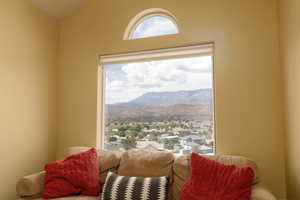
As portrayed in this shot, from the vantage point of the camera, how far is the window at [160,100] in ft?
8.79

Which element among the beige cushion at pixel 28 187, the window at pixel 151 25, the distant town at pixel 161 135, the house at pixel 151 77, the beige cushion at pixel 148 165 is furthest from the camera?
the window at pixel 151 25

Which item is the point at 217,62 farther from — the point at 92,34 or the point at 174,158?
the point at 92,34

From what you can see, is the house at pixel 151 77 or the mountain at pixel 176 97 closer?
the house at pixel 151 77

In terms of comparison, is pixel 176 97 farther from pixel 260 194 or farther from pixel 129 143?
pixel 260 194

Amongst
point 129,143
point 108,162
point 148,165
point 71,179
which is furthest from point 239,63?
point 71,179

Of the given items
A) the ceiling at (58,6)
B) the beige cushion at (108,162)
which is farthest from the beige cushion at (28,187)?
the ceiling at (58,6)

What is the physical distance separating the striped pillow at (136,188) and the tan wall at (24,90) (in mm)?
1142

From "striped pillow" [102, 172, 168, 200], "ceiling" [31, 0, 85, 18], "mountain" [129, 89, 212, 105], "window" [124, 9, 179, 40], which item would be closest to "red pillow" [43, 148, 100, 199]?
"striped pillow" [102, 172, 168, 200]

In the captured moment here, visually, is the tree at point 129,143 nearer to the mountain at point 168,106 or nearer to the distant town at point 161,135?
the distant town at point 161,135

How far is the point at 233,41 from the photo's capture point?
8.24 feet

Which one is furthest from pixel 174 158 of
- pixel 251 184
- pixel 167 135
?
pixel 251 184

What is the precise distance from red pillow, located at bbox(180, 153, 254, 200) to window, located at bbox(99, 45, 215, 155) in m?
0.63

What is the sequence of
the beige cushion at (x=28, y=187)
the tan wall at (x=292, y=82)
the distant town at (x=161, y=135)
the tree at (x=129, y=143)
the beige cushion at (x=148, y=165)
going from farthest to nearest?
the tree at (x=129, y=143), the distant town at (x=161, y=135), the beige cushion at (x=148, y=165), the beige cushion at (x=28, y=187), the tan wall at (x=292, y=82)

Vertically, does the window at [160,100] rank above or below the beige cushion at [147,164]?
above
